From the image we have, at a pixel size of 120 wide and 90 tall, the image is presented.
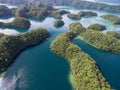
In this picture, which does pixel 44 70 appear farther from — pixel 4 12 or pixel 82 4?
pixel 82 4

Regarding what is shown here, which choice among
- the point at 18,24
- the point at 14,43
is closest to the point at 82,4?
the point at 18,24

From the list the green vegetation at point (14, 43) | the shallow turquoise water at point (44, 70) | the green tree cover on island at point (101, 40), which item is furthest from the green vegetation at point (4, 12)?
the green tree cover on island at point (101, 40)

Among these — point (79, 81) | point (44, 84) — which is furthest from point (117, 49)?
point (44, 84)

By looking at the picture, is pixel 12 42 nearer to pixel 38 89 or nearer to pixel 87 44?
pixel 38 89

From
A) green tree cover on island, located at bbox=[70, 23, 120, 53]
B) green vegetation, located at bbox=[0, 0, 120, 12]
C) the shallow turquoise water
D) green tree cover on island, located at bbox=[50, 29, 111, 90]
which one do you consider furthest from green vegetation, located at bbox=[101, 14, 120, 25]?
green tree cover on island, located at bbox=[50, 29, 111, 90]

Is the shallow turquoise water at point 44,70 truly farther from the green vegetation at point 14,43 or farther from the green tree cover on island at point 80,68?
the green tree cover on island at point 80,68
